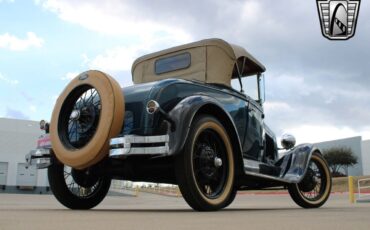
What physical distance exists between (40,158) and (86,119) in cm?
90

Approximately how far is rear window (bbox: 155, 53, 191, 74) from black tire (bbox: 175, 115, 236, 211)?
5.49ft

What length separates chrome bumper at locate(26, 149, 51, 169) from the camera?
552 centimetres

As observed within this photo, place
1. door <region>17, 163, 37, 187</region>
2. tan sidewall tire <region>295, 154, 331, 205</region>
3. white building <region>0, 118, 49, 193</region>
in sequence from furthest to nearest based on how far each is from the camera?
door <region>17, 163, 37, 187</region> < white building <region>0, 118, 49, 193</region> < tan sidewall tire <region>295, 154, 331, 205</region>

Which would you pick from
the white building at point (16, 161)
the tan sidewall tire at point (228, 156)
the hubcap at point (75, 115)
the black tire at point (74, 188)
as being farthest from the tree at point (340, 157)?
the hubcap at point (75, 115)

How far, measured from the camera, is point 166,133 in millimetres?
4727

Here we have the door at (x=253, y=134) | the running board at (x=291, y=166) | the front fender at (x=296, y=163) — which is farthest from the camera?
the front fender at (x=296, y=163)

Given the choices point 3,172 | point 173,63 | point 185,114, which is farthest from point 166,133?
point 3,172

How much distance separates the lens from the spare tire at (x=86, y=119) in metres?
A: 4.87

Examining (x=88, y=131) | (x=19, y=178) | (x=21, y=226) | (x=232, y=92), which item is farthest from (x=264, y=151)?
(x=19, y=178)

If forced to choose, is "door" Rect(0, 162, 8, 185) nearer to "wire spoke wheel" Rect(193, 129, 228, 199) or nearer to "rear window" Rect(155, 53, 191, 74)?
"rear window" Rect(155, 53, 191, 74)

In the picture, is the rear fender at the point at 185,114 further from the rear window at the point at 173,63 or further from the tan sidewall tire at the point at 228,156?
the rear window at the point at 173,63

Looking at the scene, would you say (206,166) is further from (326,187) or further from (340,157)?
(340,157)

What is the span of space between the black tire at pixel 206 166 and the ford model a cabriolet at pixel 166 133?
11 mm

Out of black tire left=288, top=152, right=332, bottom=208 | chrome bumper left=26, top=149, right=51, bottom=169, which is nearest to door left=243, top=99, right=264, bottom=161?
black tire left=288, top=152, right=332, bottom=208
